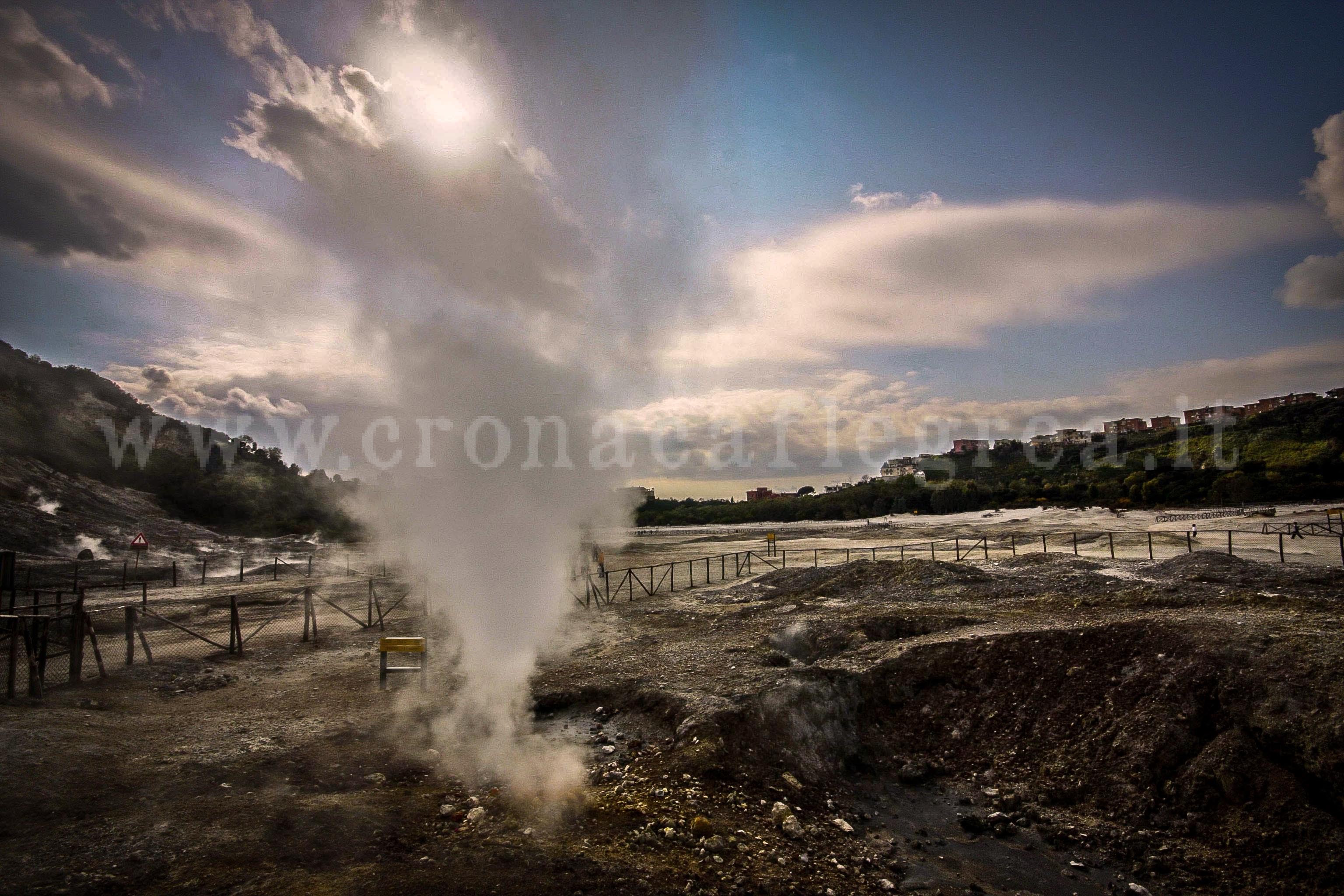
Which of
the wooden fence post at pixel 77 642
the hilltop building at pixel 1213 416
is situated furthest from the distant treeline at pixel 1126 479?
the wooden fence post at pixel 77 642

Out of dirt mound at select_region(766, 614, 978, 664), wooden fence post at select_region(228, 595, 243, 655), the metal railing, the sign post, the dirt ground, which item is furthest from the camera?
the sign post

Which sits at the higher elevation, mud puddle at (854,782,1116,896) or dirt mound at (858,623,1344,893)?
dirt mound at (858,623,1344,893)

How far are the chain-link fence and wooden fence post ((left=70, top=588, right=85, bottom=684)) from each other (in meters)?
0.02

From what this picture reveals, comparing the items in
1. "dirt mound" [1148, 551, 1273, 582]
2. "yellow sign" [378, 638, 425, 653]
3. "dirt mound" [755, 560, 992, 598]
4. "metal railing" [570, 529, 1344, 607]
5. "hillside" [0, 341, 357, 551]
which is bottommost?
"metal railing" [570, 529, 1344, 607]

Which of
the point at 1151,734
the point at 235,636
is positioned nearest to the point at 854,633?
the point at 1151,734

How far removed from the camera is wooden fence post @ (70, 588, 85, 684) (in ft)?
41.7

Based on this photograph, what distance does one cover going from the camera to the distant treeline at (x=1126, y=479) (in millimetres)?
64938

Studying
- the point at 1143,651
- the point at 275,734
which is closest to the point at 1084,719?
the point at 1143,651

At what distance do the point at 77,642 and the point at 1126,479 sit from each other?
101825 mm

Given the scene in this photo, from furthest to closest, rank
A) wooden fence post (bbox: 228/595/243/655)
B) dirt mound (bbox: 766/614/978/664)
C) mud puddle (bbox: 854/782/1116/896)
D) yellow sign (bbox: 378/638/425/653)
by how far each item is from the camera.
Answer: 1. wooden fence post (bbox: 228/595/243/655)
2. dirt mound (bbox: 766/614/978/664)
3. yellow sign (bbox: 378/638/425/653)
4. mud puddle (bbox: 854/782/1116/896)

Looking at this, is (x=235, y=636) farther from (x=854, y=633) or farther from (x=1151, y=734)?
(x=1151, y=734)

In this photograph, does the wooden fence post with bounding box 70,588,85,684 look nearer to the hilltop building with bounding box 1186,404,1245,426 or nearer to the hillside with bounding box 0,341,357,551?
the hillside with bounding box 0,341,357,551

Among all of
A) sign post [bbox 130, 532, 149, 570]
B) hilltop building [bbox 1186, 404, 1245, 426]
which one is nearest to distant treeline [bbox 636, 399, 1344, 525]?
hilltop building [bbox 1186, 404, 1245, 426]

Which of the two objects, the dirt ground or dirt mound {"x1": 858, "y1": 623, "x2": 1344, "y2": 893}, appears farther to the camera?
dirt mound {"x1": 858, "y1": 623, "x2": 1344, "y2": 893}
